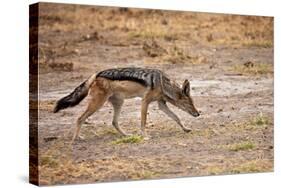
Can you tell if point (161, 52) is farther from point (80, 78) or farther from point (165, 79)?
point (80, 78)

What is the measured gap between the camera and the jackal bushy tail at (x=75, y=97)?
8062 millimetres

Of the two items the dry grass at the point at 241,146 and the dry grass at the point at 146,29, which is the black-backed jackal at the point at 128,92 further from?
the dry grass at the point at 241,146

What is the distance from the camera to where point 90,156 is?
809 centimetres

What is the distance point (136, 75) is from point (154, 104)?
42cm

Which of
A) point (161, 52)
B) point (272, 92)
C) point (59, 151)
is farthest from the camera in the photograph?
point (272, 92)

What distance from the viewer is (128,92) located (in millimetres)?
8359

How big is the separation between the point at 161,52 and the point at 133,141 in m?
1.11

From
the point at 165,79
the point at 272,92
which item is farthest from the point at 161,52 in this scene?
the point at 272,92

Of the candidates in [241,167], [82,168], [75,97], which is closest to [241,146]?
[241,167]

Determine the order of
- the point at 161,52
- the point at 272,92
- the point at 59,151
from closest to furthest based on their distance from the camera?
the point at 59,151 → the point at 161,52 → the point at 272,92

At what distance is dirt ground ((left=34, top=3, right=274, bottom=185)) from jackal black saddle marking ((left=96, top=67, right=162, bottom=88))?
9 centimetres

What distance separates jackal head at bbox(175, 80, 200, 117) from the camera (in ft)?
28.6

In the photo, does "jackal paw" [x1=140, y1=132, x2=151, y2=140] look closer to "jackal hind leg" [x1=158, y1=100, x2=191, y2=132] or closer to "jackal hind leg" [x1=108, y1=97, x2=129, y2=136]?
"jackal hind leg" [x1=108, y1=97, x2=129, y2=136]

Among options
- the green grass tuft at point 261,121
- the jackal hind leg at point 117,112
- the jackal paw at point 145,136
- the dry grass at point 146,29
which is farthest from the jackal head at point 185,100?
the green grass tuft at point 261,121
